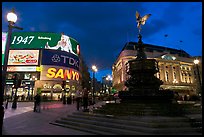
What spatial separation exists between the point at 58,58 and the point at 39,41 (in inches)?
Answer: 367

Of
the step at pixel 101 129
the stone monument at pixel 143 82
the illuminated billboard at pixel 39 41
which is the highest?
the illuminated billboard at pixel 39 41

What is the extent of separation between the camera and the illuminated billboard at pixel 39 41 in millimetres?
55562

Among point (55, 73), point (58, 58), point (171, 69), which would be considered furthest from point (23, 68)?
point (171, 69)

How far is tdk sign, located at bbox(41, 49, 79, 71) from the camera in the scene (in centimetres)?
5469

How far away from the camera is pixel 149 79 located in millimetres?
10758

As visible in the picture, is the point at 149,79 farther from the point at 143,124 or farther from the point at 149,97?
the point at 143,124

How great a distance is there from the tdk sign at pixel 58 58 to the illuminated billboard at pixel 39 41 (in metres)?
1.91

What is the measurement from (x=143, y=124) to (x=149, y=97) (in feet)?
12.0

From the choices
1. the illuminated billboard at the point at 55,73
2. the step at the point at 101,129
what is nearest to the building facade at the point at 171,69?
the illuminated billboard at the point at 55,73

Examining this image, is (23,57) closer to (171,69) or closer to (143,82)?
(143,82)

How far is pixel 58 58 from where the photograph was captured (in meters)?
56.2

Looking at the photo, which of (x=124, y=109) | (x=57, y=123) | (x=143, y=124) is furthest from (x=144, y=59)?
(x=57, y=123)

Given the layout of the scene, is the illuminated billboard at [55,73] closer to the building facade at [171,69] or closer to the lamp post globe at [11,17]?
the building facade at [171,69]

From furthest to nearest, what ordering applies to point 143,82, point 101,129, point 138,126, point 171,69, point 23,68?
point 171,69 < point 23,68 < point 143,82 < point 101,129 < point 138,126
